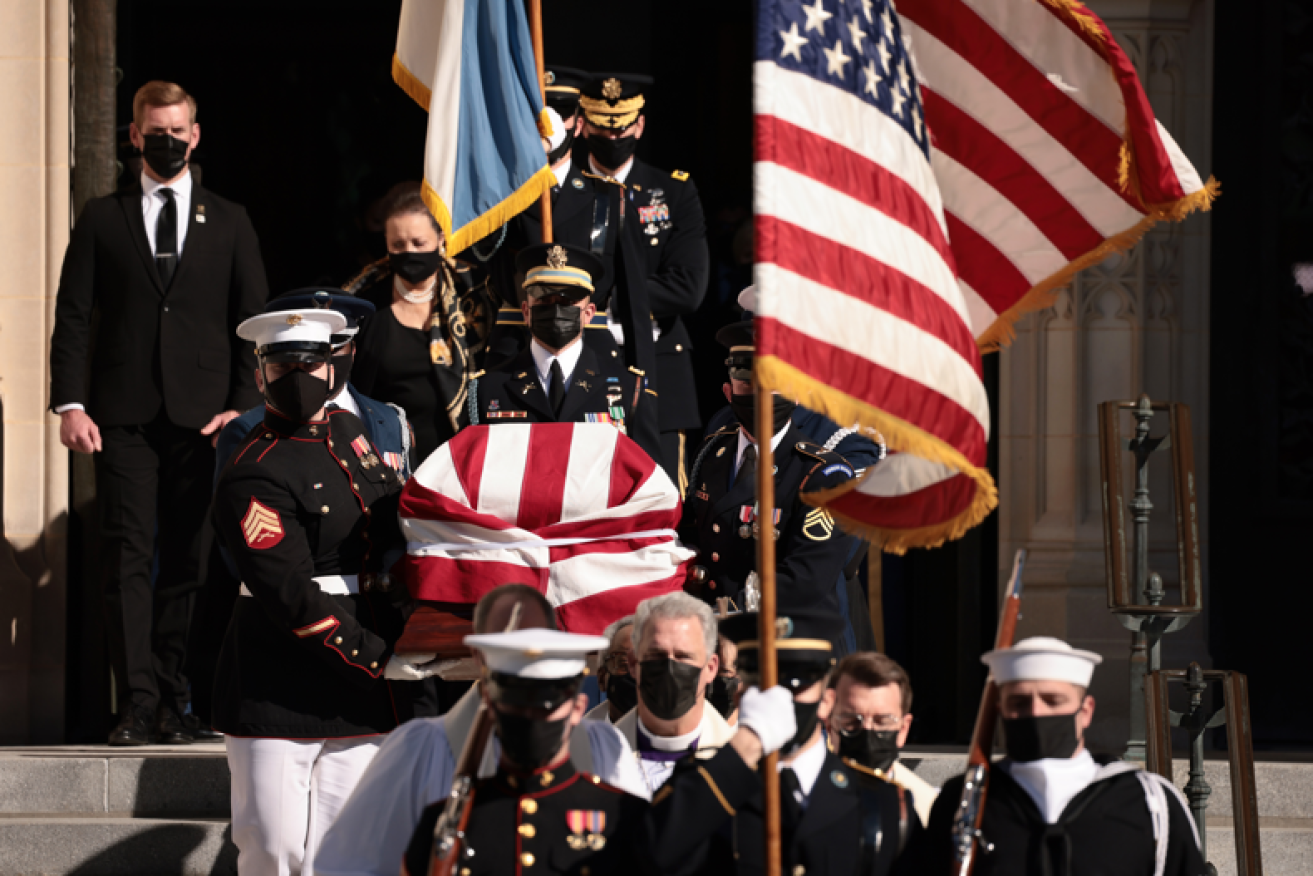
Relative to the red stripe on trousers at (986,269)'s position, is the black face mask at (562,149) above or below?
above

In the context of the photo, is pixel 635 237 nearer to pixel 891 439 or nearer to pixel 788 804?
pixel 891 439

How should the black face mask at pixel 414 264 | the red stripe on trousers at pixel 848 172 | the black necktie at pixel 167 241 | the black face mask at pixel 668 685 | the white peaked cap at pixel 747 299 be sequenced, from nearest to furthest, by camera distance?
the red stripe on trousers at pixel 848 172 → the black face mask at pixel 668 685 → the white peaked cap at pixel 747 299 → the black face mask at pixel 414 264 → the black necktie at pixel 167 241

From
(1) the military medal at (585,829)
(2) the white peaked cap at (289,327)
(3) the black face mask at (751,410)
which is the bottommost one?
(1) the military medal at (585,829)

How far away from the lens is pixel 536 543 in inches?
221

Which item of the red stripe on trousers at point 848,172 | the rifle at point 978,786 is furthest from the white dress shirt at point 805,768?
the red stripe on trousers at point 848,172

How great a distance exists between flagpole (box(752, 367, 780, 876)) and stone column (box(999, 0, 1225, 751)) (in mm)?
4924

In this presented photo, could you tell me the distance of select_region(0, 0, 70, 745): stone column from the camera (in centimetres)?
855

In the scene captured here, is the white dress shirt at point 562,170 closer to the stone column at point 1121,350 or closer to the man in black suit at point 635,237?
the man in black suit at point 635,237

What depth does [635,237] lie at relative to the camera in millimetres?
7715

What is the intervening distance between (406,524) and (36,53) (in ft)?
14.7

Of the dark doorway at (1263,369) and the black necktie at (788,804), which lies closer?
the black necktie at (788,804)

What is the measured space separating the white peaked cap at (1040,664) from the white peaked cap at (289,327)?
2609 millimetres

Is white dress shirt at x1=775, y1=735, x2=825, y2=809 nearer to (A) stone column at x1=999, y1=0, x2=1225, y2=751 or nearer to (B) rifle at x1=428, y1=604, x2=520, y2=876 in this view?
(B) rifle at x1=428, y1=604, x2=520, y2=876

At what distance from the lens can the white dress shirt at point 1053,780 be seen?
405 centimetres
